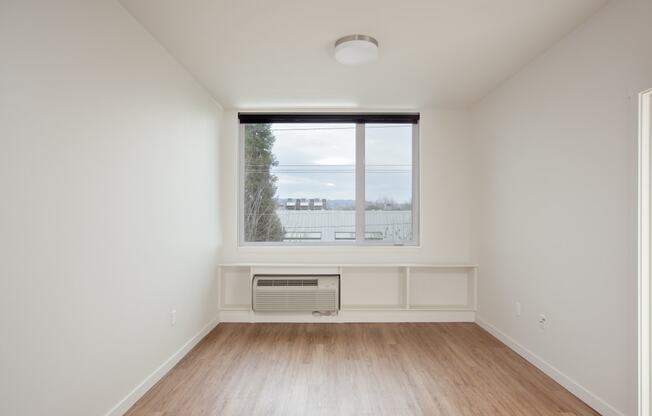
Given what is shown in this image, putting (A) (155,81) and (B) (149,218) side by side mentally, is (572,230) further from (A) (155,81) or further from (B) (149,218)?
Answer: (A) (155,81)

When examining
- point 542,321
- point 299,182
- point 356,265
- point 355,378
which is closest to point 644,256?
point 542,321

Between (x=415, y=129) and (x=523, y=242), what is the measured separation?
6.32 feet

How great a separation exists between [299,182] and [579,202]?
2941mm

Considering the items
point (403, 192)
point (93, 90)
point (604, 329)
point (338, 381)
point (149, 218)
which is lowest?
point (338, 381)

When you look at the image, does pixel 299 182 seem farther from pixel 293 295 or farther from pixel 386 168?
pixel 293 295

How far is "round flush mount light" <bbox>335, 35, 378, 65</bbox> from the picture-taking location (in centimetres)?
247

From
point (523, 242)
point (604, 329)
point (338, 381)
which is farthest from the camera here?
point (523, 242)

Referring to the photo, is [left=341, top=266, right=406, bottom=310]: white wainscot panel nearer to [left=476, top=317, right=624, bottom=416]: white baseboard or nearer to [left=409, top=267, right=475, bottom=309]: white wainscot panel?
[left=409, top=267, right=475, bottom=309]: white wainscot panel

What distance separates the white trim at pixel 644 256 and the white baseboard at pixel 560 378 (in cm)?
26

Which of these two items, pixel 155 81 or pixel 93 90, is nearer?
pixel 93 90

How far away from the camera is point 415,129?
4.37 m

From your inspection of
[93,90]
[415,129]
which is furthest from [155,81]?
[415,129]

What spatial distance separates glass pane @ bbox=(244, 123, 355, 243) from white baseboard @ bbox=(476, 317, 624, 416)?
2020mm

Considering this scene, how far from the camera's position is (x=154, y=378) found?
2541mm
